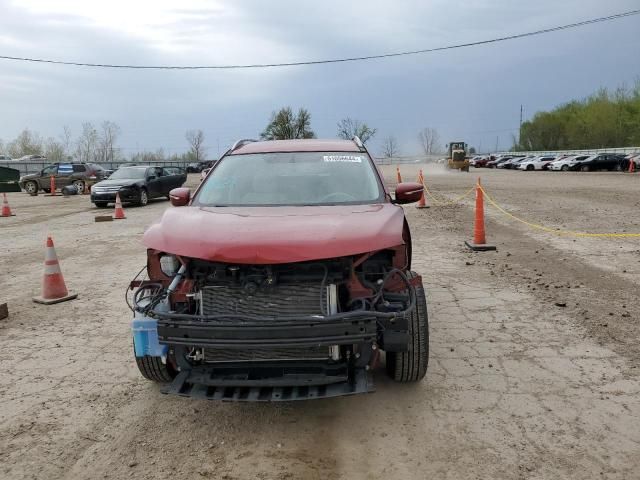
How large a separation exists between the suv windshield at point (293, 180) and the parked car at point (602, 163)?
143 feet

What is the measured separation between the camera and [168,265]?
3.56 m

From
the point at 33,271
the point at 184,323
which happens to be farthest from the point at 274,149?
the point at 33,271

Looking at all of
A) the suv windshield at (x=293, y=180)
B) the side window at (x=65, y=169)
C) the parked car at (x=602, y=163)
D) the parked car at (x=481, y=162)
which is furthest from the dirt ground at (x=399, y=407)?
the parked car at (x=481, y=162)

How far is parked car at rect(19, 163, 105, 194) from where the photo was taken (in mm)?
26531

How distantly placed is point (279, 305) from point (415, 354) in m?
1.04

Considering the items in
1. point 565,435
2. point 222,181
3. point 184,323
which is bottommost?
point 565,435

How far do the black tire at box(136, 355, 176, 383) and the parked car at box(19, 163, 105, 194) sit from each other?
83.4ft

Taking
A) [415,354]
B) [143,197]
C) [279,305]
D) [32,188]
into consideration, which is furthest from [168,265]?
[32,188]

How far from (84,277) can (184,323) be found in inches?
208

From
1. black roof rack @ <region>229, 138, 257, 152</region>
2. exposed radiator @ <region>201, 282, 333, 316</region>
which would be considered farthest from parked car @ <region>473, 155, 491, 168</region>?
exposed radiator @ <region>201, 282, 333, 316</region>

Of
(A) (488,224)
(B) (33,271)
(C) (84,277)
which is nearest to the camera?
(C) (84,277)

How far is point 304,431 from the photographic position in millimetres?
3201

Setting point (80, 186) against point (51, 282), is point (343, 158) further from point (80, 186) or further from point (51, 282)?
point (80, 186)

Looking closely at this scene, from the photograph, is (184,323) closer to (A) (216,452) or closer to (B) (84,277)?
(A) (216,452)
